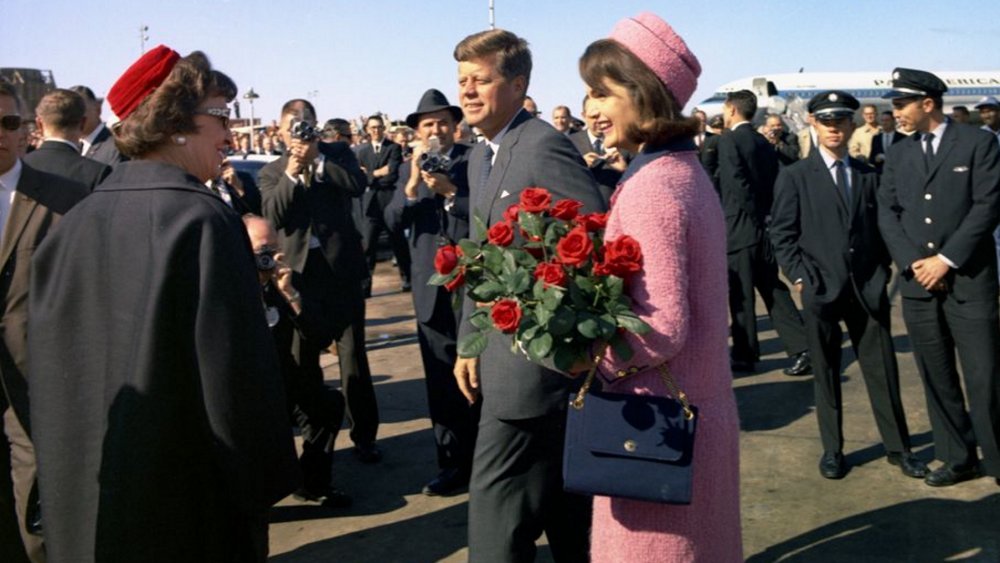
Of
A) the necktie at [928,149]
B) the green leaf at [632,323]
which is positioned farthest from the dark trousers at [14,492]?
the necktie at [928,149]

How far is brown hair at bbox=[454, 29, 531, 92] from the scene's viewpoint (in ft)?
12.9

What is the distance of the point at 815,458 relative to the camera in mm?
5691

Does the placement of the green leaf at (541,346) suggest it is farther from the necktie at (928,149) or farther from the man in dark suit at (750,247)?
the man in dark suit at (750,247)

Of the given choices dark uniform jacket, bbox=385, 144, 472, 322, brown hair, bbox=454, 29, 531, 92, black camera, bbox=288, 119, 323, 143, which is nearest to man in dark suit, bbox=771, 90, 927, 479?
dark uniform jacket, bbox=385, 144, 472, 322

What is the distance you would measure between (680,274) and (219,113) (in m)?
1.33

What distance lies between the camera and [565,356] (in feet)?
7.50

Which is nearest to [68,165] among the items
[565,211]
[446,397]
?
[446,397]

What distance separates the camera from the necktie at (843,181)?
545 centimetres

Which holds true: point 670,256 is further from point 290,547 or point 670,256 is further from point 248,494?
point 290,547

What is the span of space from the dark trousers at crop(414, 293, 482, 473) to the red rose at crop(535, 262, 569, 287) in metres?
3.31

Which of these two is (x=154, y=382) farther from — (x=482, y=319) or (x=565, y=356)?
(x=565, y=356)

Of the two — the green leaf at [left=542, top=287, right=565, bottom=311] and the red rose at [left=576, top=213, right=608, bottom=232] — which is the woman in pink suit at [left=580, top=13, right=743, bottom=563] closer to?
the red rose at [left=576, top=213, right=608, bottom=232]

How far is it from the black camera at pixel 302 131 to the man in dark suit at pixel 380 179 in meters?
5.93

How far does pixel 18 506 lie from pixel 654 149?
300 cm
